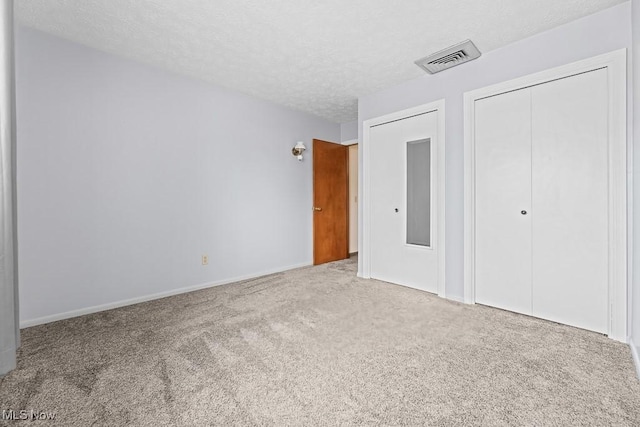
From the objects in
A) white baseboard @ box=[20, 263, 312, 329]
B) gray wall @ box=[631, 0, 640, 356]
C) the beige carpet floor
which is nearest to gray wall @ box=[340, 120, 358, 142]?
white baseboard @ box=[20, 263, 312, 329]

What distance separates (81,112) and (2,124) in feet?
7.62

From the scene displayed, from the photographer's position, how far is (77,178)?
8.52ft

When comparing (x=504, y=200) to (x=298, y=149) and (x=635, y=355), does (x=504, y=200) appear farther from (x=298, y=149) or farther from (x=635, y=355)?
(x=298, y=149)

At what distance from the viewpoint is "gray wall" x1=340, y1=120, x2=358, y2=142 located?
5.04 meters

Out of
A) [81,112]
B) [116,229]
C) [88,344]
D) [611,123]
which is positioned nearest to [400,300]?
[611,123]

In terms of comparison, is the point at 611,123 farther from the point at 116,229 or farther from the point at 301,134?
the point at 116,229

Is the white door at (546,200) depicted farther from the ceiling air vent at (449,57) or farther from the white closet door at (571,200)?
the ceiling air vent at (449,57)

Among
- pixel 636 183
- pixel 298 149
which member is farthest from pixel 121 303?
pixel 636 183

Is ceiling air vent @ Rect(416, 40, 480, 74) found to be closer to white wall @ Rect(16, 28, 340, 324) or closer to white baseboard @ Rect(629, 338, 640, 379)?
white wall @ Rect(16, 28, 340, 324)

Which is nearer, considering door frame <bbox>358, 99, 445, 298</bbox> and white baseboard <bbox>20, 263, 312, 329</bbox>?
white baseboard <bbox>20, 263, 312, 329</bbox>

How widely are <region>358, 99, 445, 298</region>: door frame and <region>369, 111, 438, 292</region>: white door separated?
0.05m

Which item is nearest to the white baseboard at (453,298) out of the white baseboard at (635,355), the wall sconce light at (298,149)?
the white baseboard at (635,355)

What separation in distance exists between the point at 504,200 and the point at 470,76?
4.29ft

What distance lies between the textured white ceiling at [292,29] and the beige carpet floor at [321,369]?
250cm
